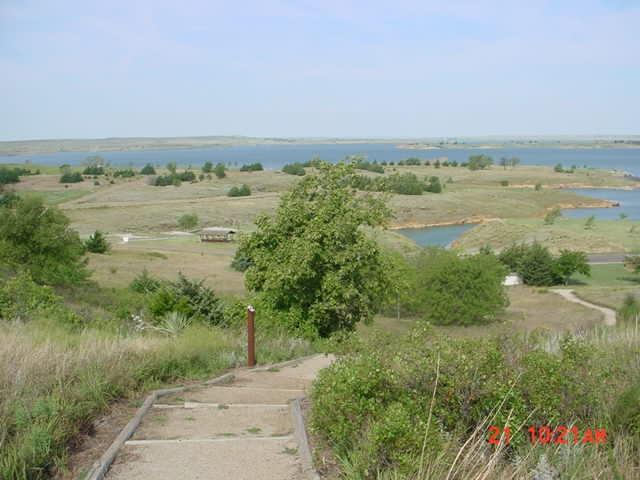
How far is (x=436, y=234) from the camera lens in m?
85.8

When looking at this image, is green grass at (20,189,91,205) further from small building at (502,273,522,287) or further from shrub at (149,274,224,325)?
shrub at (149,274,224,325)

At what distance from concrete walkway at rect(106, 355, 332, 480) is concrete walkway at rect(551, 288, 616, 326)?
2514 cm

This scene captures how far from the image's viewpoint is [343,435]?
5156mm

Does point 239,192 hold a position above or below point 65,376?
below

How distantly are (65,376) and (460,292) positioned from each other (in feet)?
102

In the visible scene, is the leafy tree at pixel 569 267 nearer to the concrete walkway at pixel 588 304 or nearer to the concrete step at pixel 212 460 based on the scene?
the concrete walkway at pixel 588 304

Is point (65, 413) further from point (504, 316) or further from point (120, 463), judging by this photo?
point (504, 316)

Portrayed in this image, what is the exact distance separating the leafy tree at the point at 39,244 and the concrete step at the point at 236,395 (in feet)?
86.6

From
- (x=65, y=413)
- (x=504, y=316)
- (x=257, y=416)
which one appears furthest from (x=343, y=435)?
(x=504, y=316)

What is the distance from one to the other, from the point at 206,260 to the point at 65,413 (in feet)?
165

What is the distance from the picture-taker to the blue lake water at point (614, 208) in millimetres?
98031

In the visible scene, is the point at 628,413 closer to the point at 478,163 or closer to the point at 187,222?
the point at 187,222
